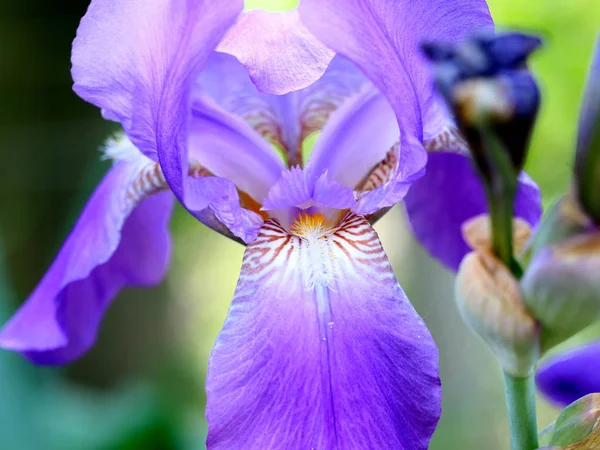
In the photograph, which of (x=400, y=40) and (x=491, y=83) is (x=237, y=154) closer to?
(x=400, y=40)

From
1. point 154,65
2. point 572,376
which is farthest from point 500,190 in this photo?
point 572,376

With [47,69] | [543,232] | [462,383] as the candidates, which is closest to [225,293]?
[462,383]

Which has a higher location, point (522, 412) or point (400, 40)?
point (400, 40)

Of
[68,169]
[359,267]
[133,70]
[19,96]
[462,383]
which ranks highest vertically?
[133,70]

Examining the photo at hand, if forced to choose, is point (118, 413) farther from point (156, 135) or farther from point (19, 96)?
point (19, 96)

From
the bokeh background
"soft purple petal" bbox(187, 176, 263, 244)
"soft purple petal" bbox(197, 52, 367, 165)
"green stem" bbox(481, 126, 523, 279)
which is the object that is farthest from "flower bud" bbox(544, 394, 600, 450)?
the bokeh background

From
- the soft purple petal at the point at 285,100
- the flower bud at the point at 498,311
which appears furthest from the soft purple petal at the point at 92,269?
the flower bud at the point at 498,311

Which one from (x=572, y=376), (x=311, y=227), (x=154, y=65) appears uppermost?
(x=154, y=65)
